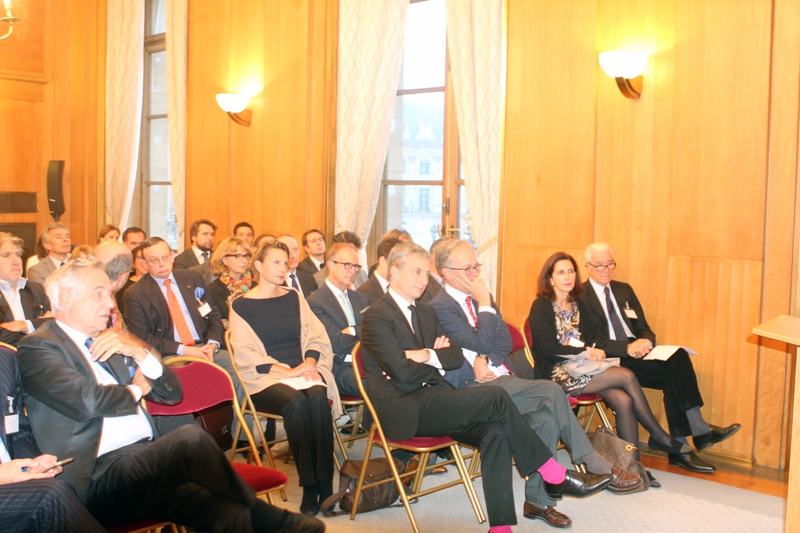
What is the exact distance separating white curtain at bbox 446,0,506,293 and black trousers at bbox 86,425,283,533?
137 inches

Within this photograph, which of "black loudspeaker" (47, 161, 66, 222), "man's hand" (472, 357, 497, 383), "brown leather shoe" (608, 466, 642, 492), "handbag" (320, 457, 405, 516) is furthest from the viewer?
"black loudspeaker" (47, 161, 66, 222)

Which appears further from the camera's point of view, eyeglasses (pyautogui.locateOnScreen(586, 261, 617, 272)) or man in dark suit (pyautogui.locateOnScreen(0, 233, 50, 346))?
eyeglasses (pyautogui.locateOnScreen(586, 261, 617, 272))

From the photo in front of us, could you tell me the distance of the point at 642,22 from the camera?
517 centimetres

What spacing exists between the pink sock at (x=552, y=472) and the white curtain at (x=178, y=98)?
5.76 m

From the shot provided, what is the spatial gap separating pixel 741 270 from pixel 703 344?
0.55 m

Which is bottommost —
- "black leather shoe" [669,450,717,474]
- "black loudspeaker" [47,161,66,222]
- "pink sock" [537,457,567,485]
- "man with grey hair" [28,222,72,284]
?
"black leather shoe" [669,450,717,474]

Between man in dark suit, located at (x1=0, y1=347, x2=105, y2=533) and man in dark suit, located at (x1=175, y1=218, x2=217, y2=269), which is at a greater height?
man in dark suit, located at (x1=175, y1=218, x2=217, y2=269)

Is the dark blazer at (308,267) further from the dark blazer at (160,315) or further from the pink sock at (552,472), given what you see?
the pink sock at (552,472)

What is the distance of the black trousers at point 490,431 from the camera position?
3.52 m

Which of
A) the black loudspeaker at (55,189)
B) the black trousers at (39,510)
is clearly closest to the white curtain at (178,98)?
the black loudspeaker at (55,189)

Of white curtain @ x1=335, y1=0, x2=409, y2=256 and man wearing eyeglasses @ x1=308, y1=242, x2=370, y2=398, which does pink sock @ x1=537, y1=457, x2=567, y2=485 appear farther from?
white curtain @ x1=335, y1=0, x2=409, y2=256

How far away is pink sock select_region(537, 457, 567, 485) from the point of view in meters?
3.75

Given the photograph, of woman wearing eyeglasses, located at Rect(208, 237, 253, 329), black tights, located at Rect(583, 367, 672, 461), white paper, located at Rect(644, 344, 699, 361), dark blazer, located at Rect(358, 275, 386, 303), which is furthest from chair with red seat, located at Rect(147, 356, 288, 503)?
white paper, located at Rect(644, 344, 699, 361)

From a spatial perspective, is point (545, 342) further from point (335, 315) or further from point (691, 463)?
point (335, 315)
